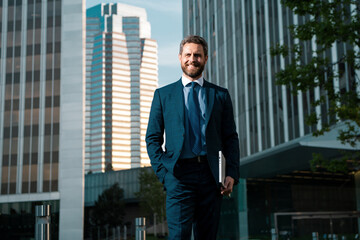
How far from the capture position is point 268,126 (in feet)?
97.9

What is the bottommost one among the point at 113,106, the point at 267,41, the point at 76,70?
the point at 267,41

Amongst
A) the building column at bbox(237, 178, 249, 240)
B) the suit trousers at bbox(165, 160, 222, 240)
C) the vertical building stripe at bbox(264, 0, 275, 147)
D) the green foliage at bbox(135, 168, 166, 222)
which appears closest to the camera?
the suit trousers at bbox(165, 160, 222, 240)

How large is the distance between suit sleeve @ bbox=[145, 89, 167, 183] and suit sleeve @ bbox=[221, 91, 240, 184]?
459 mm

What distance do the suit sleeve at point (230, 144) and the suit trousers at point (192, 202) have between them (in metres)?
0.23

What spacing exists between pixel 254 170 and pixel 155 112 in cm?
2985

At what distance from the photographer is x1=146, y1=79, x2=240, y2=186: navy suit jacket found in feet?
10.8

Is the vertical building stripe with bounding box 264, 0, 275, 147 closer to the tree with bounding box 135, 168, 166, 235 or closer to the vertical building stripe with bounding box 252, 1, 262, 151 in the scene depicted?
the vertical building stripe with bounding box 252, 1, 262, 151

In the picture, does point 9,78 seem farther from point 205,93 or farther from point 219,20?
point 205,93

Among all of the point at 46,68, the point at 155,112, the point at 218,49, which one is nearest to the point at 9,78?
the point at 46,68

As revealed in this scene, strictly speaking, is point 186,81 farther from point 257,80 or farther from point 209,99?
point 257,80

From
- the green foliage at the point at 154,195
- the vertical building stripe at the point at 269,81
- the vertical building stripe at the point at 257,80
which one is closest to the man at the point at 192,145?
the vertical building stripe at the point at 269,81

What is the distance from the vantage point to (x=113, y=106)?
17700 cm

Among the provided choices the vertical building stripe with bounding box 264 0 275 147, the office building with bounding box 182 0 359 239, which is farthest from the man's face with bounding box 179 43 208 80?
the vertical building stripe with bounding box 264 0 275 147

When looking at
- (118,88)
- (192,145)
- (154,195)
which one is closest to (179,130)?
(192,145)
